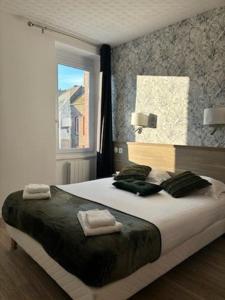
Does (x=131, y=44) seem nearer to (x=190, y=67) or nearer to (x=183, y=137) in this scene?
(x=190, y=67)

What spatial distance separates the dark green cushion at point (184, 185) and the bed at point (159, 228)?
74 mm

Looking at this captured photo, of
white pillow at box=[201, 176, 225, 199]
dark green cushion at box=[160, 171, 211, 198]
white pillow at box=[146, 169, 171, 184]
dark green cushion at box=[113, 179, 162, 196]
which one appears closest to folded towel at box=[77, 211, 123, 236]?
dark green cushion at box=[113, 179, 162, 196]

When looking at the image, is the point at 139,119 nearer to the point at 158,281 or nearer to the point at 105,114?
the point at 105,114

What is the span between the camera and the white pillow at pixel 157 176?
3127mm

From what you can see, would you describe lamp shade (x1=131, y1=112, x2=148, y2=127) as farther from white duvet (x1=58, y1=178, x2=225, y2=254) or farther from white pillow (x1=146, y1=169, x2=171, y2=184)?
white duvet (x1=58, y1=178, x2=225, y2=254)

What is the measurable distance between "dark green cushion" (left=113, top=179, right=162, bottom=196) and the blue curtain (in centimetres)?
137

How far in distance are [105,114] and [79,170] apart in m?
1.08

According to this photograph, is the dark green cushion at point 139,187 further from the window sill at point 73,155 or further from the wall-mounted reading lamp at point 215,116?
the window sill at point 73,155

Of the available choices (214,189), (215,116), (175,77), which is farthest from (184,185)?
(175,77)

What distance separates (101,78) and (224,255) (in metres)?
3.19

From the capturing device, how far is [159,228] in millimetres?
1812

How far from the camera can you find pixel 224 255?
2451 millimetres

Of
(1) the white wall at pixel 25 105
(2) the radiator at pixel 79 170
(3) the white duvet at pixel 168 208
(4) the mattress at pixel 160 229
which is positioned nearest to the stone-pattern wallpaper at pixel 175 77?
(2) the radiator at pixel 79 170

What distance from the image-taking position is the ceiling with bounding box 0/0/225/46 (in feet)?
9.34
